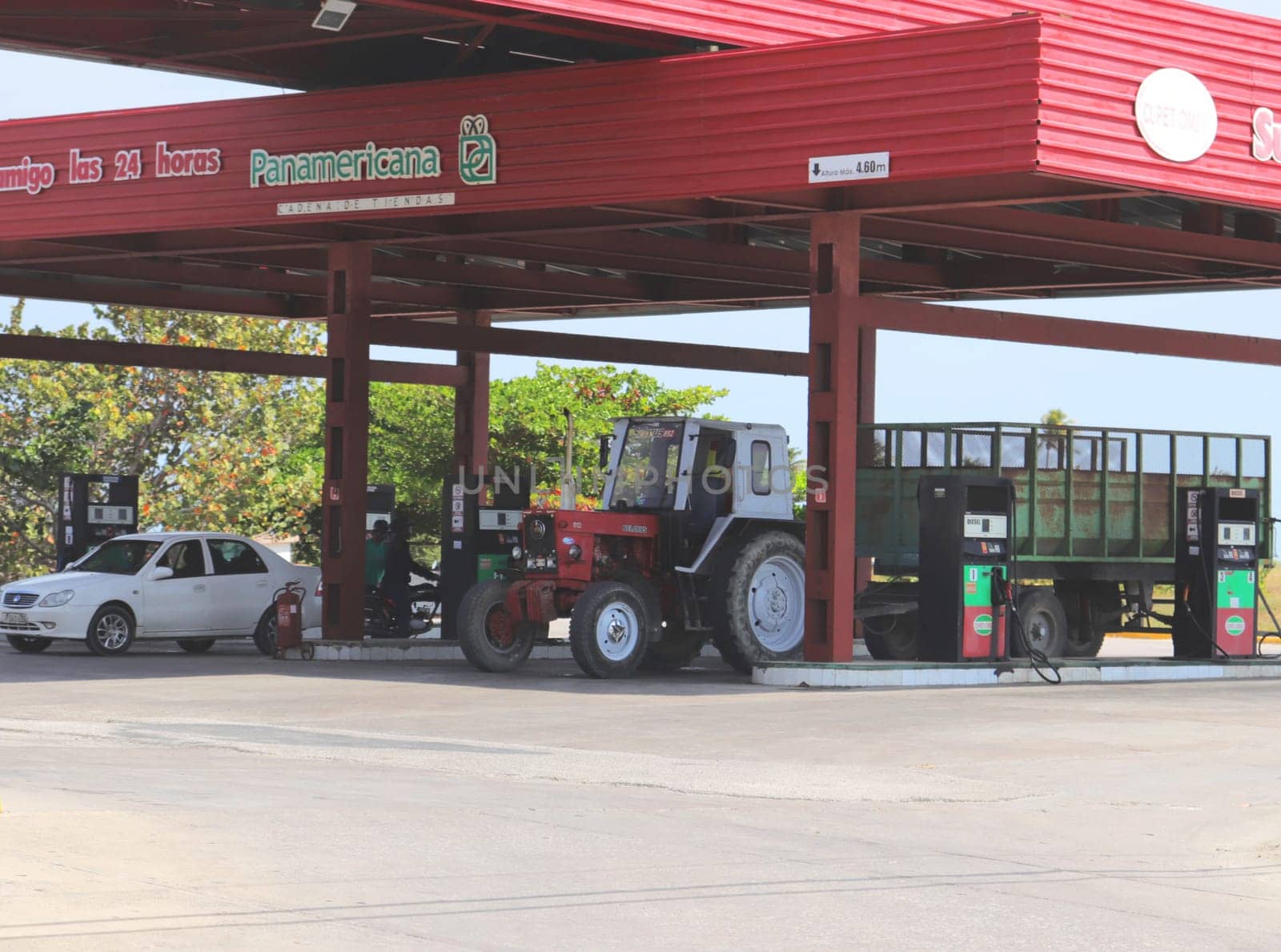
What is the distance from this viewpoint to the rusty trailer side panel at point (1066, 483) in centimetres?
2370

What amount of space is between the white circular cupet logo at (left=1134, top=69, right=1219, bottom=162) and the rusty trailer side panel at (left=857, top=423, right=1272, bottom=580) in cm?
517

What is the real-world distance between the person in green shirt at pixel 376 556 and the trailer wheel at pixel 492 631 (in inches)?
206

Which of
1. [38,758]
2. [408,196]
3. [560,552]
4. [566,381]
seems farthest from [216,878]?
[566,381]

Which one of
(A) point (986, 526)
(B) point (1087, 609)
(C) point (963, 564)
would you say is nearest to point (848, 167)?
(A) point (986, 526)

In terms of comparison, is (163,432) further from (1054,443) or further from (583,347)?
(1054,443)

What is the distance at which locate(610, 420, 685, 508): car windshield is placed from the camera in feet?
70.3

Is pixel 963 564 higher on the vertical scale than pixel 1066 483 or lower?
lower

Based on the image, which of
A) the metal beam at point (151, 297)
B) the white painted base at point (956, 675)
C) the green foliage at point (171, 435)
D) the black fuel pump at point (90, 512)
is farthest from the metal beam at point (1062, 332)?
the green foliage at point (171, 435)

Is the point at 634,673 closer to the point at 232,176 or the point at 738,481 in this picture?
the point at 738,481

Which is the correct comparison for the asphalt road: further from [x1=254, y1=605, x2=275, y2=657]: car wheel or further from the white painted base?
[x1=254, y1=605, x2=275, y2=657]: car wheel

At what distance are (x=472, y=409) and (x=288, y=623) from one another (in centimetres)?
991

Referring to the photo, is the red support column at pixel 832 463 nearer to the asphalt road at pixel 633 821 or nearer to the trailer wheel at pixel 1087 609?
the asphalt road at pixel 633 821

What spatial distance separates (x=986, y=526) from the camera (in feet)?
69.5

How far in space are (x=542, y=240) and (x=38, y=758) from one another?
14581mm
